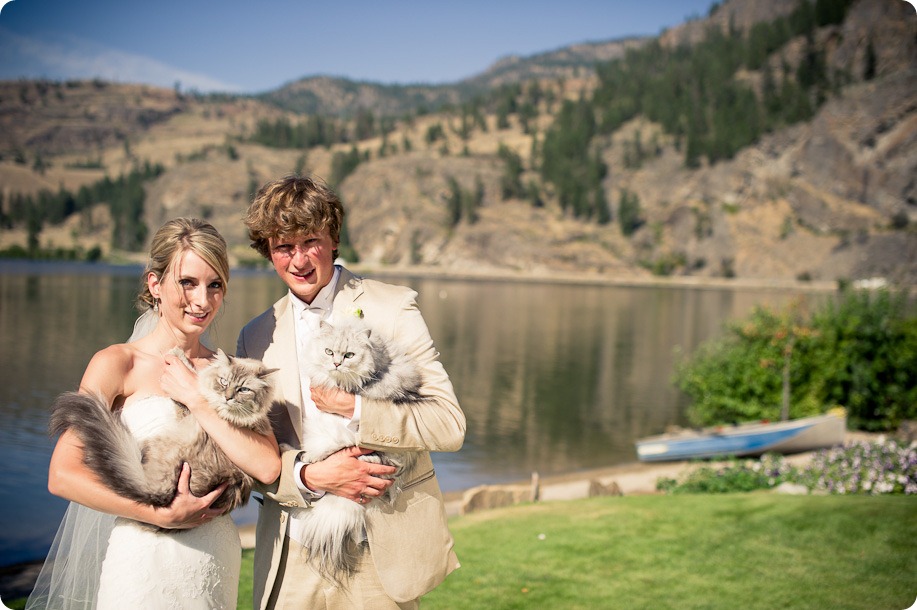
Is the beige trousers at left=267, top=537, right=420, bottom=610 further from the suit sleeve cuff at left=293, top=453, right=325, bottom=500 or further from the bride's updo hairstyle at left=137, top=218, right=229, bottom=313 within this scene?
the bride's updo hairstyle at left=137, top=218, right=229, bottom=313

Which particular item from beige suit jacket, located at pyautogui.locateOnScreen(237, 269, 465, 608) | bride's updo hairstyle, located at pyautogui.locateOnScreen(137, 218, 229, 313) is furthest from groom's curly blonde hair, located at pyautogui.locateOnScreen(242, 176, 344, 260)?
beige suit jacket, located at pyautogui.locateOnScreen(237, 269, 465, 608)

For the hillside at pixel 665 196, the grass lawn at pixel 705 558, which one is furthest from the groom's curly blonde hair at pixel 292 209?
the hillside at pixel 665 196

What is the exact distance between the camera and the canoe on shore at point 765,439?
16000 millimetres

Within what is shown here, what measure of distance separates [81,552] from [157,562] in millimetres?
723

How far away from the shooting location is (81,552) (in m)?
3.41

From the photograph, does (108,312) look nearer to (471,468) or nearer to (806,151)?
(471,468)

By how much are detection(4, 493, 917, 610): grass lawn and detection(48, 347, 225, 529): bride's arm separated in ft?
13.6

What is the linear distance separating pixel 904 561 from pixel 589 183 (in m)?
129

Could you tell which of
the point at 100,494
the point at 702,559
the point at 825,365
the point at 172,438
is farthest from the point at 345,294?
the point at 825,365

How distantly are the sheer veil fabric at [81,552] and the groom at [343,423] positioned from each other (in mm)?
666

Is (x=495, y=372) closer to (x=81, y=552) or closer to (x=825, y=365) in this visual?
(x=825, y=365)

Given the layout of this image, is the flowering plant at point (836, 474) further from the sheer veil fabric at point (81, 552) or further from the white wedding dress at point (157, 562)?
the sheer veil fabric at point (81, 552)

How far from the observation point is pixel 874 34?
122 m

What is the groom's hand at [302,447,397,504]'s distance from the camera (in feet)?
9.91
